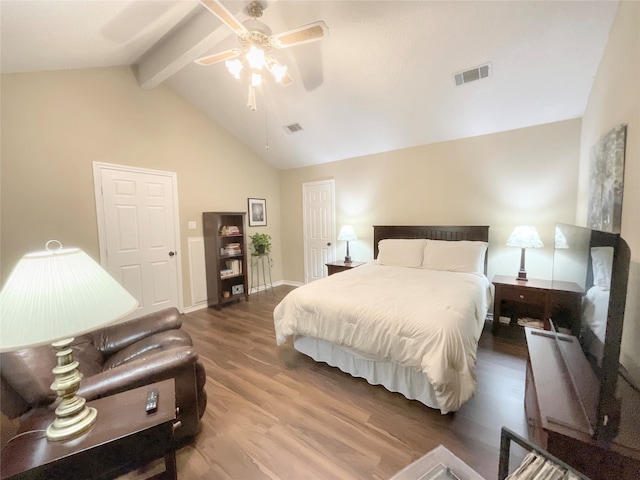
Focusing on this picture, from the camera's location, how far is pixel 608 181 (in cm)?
164

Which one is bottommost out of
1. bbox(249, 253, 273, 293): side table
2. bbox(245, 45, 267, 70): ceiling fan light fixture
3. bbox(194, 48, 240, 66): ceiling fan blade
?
bbox(249, 253, 273, 293): side table

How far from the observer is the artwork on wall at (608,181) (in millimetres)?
1478

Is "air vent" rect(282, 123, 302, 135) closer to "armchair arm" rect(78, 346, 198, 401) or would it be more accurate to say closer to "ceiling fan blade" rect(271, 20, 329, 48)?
"ceiling fan blade" rect(271, 20, 329, 48)

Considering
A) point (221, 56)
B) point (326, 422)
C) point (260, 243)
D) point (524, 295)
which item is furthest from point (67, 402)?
point (260, 243)

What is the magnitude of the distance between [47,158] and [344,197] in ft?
12.4

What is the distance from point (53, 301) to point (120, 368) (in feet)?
2.33

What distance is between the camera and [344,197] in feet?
15.0

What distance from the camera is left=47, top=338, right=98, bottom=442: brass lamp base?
3.06 feet

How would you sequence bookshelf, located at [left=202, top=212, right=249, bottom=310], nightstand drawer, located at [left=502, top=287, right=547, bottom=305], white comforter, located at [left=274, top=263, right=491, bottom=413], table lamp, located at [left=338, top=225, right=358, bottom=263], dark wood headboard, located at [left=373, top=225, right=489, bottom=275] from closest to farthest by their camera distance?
1. white comforter, located at [left=274, top=263, right=491, bottom=413]
2. nightstand drawer, located at [left=502, top=287, right=547, bottom=305]
3. dark wood headboard, located at [left=373, top=225, right=489, bottom=275]
4. bookshelf, located at [left=202, top=212, right=249, bottom=310]
5. table lamp, located at [left=338, top=225, right=358, bottom=263]

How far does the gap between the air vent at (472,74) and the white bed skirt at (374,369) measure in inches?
108

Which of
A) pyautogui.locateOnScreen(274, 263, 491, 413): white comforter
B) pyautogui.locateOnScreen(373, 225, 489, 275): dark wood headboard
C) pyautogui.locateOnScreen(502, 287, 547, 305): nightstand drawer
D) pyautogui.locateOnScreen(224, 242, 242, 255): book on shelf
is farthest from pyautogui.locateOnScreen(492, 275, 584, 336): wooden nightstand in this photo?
pyautogui.locateOnScreen(224, 242, 242, 255): book on shelf

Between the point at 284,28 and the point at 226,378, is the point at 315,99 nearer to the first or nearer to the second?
the point at 284,28

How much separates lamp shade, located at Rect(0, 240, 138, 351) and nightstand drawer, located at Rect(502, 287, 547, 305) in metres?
3.34

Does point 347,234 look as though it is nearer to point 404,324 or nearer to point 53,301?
point 404,324
